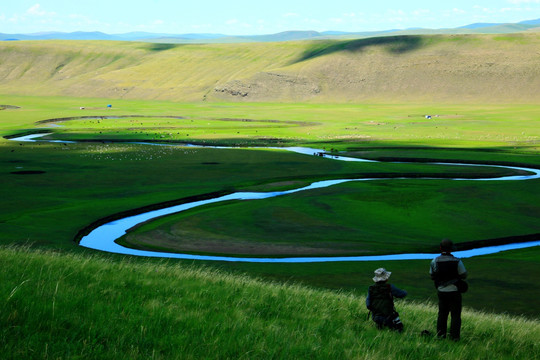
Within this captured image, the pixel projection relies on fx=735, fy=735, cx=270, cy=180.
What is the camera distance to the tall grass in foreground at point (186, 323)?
11.5m

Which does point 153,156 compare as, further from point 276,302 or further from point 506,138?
point 276,302

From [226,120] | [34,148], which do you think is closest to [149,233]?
[34,148]

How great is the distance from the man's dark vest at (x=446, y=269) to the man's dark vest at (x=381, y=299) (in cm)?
110

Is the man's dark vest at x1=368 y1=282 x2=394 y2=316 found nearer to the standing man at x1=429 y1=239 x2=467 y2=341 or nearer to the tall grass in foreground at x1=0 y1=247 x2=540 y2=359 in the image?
the tall grass in foreground at x1=0 y1=247 x2=540 y2=359

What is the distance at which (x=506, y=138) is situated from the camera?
12019 cm

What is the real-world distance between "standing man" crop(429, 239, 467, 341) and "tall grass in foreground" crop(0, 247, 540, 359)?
0.62 m

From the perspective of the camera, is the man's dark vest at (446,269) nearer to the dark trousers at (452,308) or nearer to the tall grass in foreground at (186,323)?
the dark trousers at (452,308)

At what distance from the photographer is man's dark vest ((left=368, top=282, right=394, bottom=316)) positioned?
15.0 metres

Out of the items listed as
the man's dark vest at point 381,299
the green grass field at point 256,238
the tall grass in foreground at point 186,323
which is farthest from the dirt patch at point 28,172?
the man's dark vest at point 381,299

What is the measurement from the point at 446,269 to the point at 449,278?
0.22 meters

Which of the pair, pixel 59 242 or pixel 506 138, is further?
pixel 506 138

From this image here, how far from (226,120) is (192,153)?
262 feet

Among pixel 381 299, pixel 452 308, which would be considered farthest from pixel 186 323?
pixel 452 308

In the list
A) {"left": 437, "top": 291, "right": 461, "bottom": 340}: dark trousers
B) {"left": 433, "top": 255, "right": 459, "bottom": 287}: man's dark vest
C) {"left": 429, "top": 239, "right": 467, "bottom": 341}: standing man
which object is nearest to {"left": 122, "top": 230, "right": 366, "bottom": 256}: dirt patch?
{"left": 437, "top": 291, "right": 461, "bottom": 340}: dark trousers
